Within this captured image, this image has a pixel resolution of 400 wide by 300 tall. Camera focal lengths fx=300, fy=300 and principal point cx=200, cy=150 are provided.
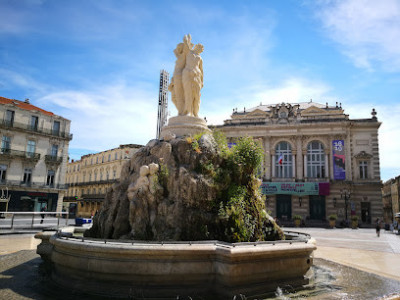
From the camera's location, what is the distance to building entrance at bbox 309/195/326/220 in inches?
1537

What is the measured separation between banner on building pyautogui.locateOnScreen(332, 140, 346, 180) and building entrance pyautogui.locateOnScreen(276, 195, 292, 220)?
22.0 ft

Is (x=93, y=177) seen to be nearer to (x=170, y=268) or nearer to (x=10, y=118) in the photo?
(x=10, y=118)

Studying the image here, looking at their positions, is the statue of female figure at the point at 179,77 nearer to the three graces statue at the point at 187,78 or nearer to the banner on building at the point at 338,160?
the three graces statue at the point at 187,78

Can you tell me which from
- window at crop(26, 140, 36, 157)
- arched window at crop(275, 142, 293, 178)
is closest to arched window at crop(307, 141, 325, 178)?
arched window at crop(275, 142, 293, 178)

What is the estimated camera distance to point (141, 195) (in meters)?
9.17

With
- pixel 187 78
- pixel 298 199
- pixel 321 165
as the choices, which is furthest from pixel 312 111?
pixel 187 78

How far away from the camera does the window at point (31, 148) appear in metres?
35.5

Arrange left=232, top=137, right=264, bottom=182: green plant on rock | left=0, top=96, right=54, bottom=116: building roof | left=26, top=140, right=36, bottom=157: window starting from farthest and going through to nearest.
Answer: left=0, top=96, right=54, bottom=116: building roof
left=26, top=140, right=36, bottom=157: window
left=232, top=137, right=264, bottom=182: green plant on rock

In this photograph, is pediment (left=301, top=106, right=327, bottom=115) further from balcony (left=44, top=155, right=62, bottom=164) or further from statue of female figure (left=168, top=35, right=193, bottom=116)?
statue of female figure (left=168, top=35, right=193, bottom=116)

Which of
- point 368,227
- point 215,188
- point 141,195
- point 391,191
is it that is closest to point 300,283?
point 215,188

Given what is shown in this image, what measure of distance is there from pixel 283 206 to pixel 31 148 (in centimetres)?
3269

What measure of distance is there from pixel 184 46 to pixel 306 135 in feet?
106

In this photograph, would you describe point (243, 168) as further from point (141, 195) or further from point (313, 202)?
point (313, 202)

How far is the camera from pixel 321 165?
133ft
